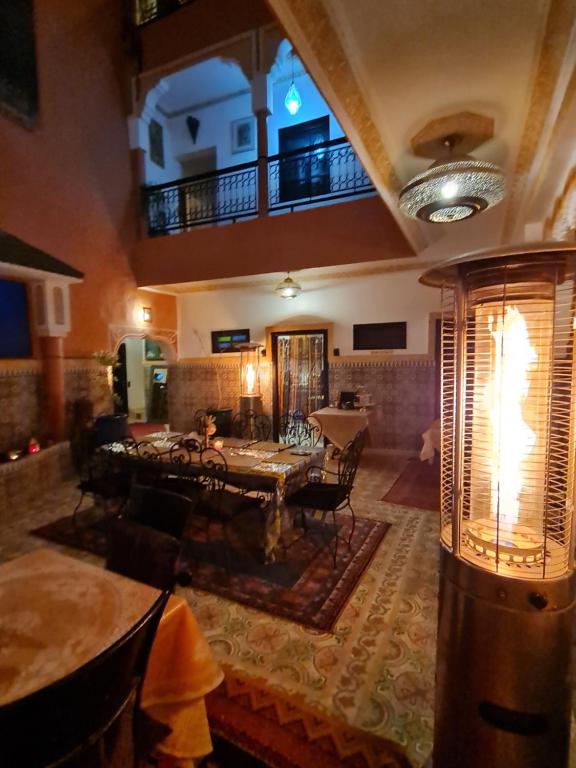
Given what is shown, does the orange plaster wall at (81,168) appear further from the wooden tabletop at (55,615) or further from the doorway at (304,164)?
the wooden tabletop at (55,615)

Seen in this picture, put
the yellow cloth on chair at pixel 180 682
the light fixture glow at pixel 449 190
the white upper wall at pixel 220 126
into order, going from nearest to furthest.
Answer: the yellow cloth on chair at pixel 180 682, the light fixture glow at pixel 449 190, the white upper wall at pixel 220 126

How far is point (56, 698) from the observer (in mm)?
811

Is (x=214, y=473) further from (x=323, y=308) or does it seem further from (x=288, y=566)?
(x=323, y=308)

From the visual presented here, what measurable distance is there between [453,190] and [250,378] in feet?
16.3

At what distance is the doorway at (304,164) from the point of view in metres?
5.60

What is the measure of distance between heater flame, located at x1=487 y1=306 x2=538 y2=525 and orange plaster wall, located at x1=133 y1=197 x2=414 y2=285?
3.84 meters

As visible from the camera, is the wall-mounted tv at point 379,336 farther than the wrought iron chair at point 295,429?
No

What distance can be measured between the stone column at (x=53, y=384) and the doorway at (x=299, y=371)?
3264 millimetres

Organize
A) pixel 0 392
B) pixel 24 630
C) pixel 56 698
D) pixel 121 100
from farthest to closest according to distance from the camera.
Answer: pixel 121 100
pixel 0 392
pixel 24 630
pixel 56 698

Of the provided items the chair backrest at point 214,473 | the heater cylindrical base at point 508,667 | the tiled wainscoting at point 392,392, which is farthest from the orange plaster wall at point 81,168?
the heater cylindrical base at point 508,667

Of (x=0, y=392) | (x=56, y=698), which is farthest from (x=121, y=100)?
(x=56, y=698)

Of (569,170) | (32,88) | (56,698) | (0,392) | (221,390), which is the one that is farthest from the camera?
(221,390)

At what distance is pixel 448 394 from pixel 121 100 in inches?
286

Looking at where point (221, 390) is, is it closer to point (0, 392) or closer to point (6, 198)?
point (0, 392)
